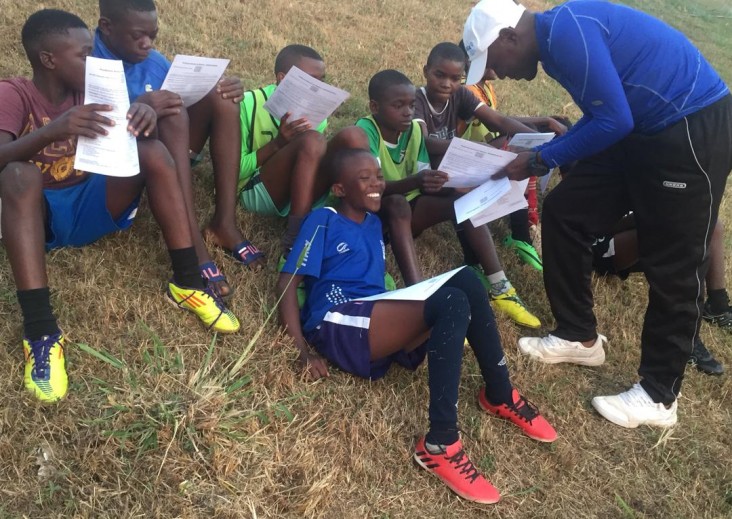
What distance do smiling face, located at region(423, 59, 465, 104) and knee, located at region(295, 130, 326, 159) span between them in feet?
3.81

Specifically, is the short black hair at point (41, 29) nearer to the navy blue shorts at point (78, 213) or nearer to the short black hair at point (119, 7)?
the short black hair at point (119, 7)

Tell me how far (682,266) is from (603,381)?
82 cm

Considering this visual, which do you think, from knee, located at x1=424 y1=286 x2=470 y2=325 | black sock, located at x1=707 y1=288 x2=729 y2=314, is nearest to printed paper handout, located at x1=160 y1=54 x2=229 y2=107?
knee, located at x1=424 y1=286 x2=470 y2=325

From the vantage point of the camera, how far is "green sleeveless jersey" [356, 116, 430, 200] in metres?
3.81

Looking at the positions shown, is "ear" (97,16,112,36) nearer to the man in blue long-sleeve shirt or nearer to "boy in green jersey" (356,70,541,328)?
"boy in green jersey" (356,70,541,328)

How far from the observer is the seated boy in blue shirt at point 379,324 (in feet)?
8.30

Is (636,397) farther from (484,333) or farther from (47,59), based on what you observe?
(47,59)

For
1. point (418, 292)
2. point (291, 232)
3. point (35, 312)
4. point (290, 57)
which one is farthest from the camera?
point (290, 57)

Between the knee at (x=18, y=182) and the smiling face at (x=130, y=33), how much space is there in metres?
1.07

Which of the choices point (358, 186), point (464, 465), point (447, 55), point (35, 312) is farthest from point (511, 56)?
point (35, 312)

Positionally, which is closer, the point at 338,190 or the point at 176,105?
the point at 176,105

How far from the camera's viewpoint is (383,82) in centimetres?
378

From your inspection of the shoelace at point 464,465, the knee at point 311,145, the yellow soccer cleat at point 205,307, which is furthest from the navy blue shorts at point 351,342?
the knee at point 311,145

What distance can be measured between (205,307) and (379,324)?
2.68 ft
